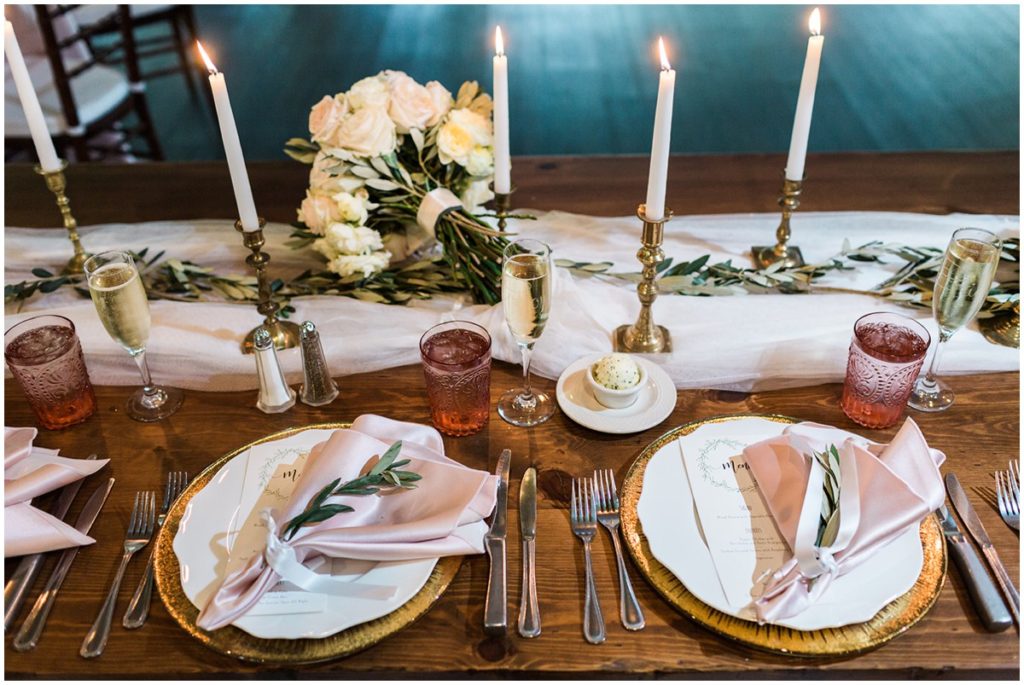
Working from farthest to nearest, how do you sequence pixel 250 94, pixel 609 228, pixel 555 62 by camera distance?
pixel 555 62 < pixel 250 94 < pixel 609 228

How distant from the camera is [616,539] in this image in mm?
966

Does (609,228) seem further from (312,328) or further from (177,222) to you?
(177,222)

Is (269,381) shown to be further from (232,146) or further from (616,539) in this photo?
(616,539)

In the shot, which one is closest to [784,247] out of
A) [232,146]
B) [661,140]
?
[661,140]

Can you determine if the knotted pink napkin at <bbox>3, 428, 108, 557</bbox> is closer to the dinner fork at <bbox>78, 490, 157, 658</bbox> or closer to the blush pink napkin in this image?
the dinner fork at <bbox>78, 490, 157, 658</bbox>

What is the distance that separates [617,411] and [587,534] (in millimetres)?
226

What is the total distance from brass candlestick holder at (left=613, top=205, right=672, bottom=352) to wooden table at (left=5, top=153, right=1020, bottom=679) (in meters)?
0.11

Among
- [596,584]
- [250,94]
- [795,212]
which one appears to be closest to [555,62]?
[250,94]

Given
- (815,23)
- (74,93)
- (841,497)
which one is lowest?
(74,93)

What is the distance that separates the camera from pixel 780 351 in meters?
1.23

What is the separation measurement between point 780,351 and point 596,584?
498mm

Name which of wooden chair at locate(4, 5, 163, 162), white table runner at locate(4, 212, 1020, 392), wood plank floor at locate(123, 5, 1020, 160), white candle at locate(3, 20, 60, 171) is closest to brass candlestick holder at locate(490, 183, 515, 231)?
white table runner at locate(4, 212, 1020, 392)

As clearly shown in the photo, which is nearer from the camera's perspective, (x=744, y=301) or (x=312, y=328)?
(x=312, y=328)

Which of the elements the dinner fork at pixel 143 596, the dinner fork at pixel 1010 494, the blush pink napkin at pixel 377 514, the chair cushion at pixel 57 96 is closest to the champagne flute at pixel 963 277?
the dinner fork at pixel 1010 494
